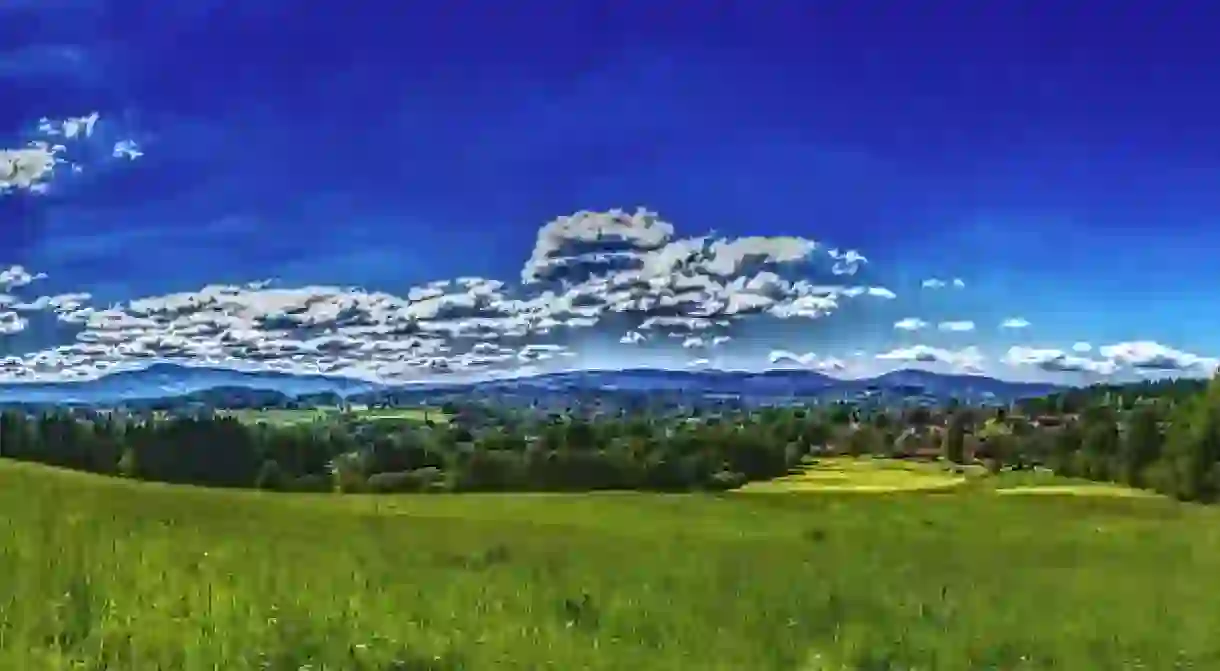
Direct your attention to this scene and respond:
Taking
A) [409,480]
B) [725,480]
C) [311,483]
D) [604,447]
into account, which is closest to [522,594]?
[311,483]

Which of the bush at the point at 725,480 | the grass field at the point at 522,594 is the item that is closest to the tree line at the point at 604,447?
the bush at the point at 725,480

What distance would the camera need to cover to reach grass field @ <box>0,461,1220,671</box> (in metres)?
10.8

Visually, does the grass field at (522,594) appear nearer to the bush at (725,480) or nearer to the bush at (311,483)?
the bush at (311,483)

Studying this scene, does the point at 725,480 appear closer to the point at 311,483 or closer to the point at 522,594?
the point at 311,483

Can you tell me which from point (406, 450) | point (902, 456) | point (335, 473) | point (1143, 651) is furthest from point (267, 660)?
point (902, 456)

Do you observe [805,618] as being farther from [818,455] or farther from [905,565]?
[818,455]

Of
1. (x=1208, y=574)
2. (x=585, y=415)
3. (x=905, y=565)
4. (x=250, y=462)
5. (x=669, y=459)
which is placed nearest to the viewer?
(x=905, y=565)

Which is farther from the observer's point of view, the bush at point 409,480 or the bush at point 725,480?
the bush at point 725,480

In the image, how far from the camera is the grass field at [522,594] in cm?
Result: 1077

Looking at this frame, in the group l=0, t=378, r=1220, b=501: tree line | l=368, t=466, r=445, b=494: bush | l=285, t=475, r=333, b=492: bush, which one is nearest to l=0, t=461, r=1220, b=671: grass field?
l=0, t=378, r=1220, b=501: tree line

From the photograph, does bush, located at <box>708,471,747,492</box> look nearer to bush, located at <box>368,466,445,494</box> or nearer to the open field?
the open field

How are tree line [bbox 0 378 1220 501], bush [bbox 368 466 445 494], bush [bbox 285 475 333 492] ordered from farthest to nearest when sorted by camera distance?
bush [bbox 368 466 445 494] → bush [bbox 285 475 333 492] → tree line [bbox 0 378 1220 501]

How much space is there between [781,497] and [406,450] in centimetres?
2218

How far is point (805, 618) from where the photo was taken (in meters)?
15.8
